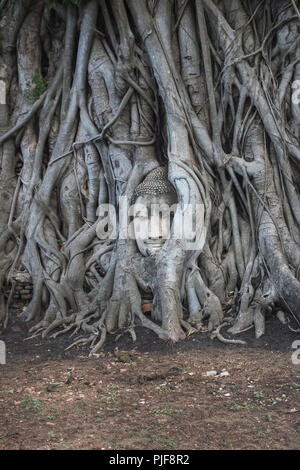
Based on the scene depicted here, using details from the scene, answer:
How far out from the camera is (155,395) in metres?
2.98

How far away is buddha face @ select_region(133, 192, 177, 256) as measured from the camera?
4.75 metres

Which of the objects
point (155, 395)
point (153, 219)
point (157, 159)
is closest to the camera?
point (155, 395)

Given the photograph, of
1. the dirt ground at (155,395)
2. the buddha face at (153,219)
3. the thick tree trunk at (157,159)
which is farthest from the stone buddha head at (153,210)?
the dirt ground at (155,395)

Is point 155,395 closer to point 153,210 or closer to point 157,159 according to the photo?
point 153,210

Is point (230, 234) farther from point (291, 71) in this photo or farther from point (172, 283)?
point (291, 71)

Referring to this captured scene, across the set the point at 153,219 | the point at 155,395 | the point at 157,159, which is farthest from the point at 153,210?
the point at 155,395

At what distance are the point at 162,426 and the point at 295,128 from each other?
354 centimetres

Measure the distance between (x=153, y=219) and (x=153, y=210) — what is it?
10 cm

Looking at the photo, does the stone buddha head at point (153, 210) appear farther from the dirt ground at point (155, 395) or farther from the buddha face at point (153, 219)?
the dirt ground at point (155, 395)

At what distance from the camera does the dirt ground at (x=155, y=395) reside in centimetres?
238

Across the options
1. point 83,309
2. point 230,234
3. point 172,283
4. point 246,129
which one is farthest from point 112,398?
point 246,129

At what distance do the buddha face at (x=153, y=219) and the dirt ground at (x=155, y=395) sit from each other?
105 centimetres

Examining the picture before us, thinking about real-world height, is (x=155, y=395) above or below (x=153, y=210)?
below

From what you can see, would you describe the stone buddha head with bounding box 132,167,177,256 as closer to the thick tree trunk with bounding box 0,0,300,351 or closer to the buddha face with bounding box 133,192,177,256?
the buddha face with bounding box 133,192,177,256
